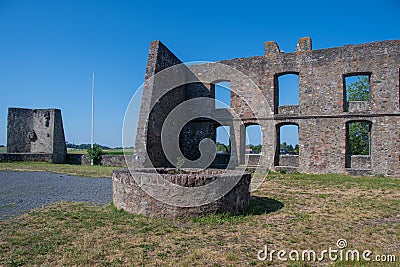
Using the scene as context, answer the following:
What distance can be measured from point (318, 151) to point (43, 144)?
18899 mm

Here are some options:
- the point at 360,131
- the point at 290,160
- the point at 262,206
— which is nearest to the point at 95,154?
the point at 290,160

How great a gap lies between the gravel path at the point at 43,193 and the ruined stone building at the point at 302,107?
2.92 m

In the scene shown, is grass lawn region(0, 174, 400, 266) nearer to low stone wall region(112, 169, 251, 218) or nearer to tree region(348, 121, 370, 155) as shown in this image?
low stone wall region(112, 169, 251, 218)

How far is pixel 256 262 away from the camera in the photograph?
3.77 meters

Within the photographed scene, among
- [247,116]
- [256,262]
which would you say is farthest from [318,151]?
[256,262]

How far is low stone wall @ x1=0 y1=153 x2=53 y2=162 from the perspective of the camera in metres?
19.2

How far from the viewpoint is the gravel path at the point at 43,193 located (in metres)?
6.65

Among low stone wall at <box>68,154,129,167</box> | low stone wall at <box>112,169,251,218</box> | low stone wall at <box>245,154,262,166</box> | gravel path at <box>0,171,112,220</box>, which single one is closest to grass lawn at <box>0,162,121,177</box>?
low stone wall at <box>68,154,129,167</box>

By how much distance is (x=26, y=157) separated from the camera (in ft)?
64.8

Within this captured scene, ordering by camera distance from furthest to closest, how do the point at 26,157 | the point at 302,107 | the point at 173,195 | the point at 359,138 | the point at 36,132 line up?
the point at 359,138, the point at 36,132, the point at 26,157, the point at 302,107, the point at 173,195

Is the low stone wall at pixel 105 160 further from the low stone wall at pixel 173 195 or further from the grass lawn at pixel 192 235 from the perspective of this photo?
the low stone wall at pixel 173 195

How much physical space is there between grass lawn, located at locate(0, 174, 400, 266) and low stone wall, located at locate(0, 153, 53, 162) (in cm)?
1534

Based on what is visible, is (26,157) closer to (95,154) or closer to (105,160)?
(95,154)

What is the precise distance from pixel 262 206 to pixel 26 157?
1836cm
